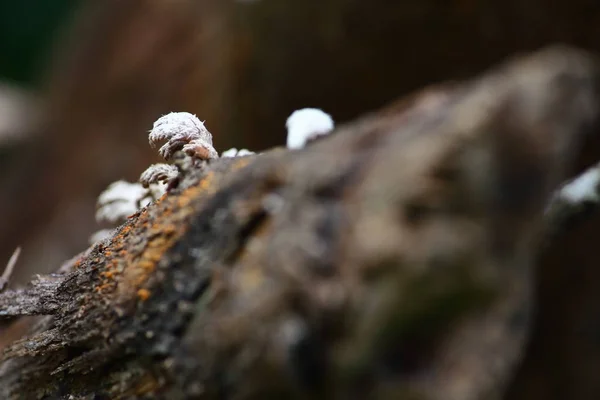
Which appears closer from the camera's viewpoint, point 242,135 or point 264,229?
point 264,229

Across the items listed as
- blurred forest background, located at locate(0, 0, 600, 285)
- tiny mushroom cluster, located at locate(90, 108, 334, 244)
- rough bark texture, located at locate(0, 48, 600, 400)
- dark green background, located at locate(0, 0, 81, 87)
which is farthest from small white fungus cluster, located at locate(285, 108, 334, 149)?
dark green background, located at locate(0, 0, 81, 87)

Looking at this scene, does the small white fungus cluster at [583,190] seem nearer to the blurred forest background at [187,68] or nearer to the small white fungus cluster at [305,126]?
the small white fungus cluster at [305,126]

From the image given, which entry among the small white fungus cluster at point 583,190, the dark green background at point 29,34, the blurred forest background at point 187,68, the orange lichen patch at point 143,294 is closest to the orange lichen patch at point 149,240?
the orange lichen patch at point 143,294

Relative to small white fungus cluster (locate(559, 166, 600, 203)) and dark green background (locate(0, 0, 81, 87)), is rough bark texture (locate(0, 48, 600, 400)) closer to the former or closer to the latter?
small white fungus cluster (locate(559, 166, 600, 203))

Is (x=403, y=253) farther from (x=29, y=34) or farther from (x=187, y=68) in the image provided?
(x=29, y=34)

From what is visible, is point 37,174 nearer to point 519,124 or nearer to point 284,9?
point 284,9

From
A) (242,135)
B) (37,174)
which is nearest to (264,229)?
(242,135)

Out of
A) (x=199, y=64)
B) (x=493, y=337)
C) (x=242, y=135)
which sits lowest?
(x=493, y=337)
